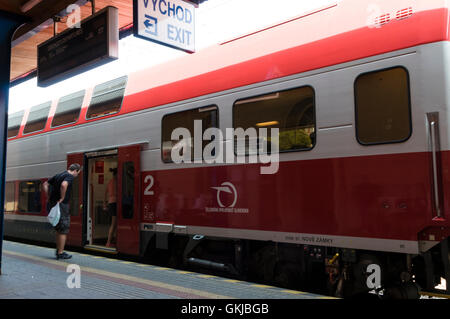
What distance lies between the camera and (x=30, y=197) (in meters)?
10.7

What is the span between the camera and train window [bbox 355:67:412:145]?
446cm

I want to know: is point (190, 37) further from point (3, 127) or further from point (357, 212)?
point (357, 212)

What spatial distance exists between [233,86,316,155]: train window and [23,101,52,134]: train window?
6.53 meters

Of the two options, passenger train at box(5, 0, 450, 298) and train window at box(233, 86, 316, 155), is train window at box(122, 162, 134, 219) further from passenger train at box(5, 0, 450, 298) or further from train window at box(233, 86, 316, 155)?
train window at box(233, 86, 316, 155)

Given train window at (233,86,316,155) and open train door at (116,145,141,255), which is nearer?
train window at (233,86,316,155)

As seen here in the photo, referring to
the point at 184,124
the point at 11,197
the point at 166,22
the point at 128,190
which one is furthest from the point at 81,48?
the point at 11,197

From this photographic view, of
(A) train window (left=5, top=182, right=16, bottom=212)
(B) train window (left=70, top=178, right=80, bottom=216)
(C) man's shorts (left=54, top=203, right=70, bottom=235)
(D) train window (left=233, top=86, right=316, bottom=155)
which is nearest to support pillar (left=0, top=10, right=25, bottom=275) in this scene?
(C) man's shorts (left=54, top=203, right=70, bottom=235)

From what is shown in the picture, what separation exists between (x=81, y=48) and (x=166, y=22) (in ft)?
4.48

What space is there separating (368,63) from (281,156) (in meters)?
1.52

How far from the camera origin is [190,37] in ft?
20.7

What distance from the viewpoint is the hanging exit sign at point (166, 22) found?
5.59 meters

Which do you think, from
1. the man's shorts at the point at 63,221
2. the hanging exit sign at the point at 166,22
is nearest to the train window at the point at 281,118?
the hanging exit sign at the point at 166,22

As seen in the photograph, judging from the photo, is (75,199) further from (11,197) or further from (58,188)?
(11,197)

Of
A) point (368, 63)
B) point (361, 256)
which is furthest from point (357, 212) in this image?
point (368, 63)
